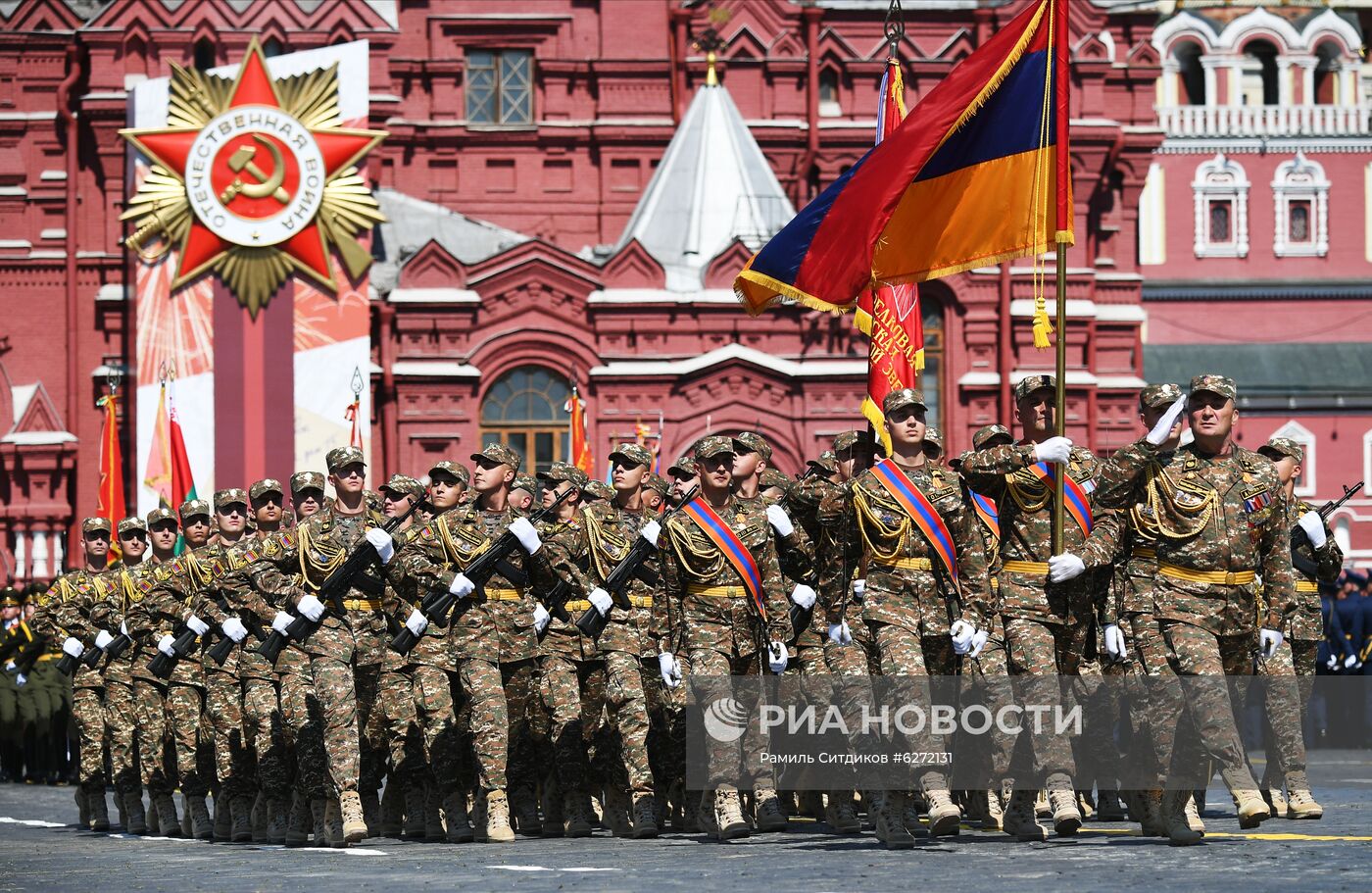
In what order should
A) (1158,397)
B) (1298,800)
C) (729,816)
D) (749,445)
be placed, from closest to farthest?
(1158,397) < (729,816) < (1298,800) < (749,445)

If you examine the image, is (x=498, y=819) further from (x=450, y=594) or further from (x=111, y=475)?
(x=111, y=475)

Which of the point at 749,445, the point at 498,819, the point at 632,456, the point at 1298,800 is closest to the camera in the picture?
the point at 1298,800

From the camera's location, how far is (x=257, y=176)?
109ft

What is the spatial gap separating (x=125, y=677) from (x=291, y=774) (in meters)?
2.74

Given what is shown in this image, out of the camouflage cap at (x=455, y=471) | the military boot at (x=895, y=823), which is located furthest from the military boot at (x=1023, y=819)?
the camouflage cap at (x=455, y=471)

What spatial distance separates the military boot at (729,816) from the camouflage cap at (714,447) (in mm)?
1637

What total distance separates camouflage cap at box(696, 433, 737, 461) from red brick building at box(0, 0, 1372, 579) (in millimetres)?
20873

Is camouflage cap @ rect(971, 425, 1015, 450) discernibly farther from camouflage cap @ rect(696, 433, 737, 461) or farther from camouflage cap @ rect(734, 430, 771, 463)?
camouflage cap @ rect(696, 433, 737, 461)

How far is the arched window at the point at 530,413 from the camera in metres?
33.9

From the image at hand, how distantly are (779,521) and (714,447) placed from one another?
0.49 m

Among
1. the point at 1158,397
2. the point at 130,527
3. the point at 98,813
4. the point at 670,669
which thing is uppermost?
the point at 1158,397

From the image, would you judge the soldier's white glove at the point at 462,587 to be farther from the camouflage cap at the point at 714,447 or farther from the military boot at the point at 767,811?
the military boot at the point at 767,811

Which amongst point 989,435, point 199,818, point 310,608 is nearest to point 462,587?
point 310,608

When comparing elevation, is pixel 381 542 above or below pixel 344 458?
below
